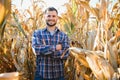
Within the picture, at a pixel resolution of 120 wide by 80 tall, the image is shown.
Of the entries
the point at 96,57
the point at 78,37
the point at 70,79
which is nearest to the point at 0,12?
the point at 96,57

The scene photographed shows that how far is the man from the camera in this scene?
201 cm

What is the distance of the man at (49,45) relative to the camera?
2.01m

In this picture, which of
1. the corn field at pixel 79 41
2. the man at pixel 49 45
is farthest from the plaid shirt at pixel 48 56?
the corn field at pixel 79 41

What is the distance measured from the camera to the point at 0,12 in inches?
35.3

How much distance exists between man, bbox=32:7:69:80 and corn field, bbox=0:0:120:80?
154mm

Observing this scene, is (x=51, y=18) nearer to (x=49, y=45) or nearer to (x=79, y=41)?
(x=49, y=45)

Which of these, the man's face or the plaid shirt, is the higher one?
the man's face

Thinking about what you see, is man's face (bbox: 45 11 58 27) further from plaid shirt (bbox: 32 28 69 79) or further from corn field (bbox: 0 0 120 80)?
corn field (bbox: 0 0 120 80)

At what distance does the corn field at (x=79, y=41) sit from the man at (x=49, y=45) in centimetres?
15

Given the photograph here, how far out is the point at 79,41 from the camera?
7.39 ft

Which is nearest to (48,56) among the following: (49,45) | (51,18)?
(49,45)

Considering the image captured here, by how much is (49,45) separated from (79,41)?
38 centimetres

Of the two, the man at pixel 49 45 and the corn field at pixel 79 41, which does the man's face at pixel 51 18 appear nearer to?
the man at pixel 49 45

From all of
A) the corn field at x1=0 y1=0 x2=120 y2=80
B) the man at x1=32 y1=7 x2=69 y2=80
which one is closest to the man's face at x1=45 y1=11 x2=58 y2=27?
the man at x1=32 y1=7 x2=69 y2=80
